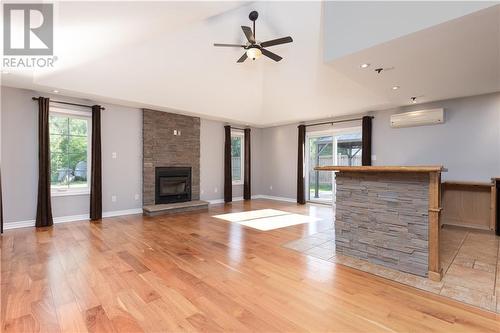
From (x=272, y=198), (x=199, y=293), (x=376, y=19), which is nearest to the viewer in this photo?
(x=199, y=293)

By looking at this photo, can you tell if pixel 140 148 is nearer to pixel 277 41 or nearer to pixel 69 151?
pixel 69 151

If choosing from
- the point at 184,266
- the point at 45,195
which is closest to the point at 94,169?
the point at 45,195

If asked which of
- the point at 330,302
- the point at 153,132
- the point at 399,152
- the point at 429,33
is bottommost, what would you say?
the point at 330,302

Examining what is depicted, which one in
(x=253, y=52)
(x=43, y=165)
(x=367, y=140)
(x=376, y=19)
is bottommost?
(x=43, y=165)

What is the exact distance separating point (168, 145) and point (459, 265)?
612 cm

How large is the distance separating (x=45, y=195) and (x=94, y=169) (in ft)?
3.12

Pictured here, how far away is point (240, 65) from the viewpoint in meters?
5.93

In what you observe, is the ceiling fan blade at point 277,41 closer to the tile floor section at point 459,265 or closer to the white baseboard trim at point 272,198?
the tile floor section at point 459,265

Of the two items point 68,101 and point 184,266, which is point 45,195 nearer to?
point 68,101

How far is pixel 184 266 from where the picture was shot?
2.97 m

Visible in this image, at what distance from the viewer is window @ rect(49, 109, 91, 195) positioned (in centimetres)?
519

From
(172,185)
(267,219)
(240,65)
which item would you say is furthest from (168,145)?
(267,219)

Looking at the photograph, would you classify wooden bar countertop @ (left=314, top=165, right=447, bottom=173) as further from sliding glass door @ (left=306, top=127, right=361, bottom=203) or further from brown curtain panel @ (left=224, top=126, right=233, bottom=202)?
brown curtain panel @ (left=224, top=126, right=233, bottom=202)

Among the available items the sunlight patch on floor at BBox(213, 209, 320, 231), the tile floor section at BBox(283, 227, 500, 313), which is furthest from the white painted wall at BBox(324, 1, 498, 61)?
the sunlight patch on floor at BBox(213, 209, 320, 231)
